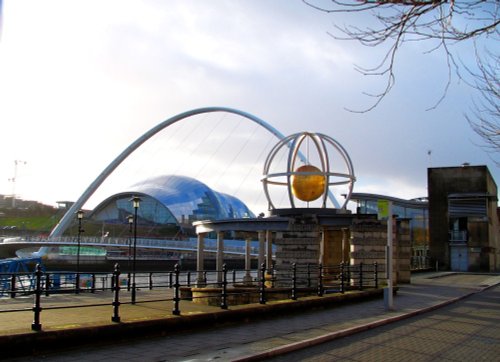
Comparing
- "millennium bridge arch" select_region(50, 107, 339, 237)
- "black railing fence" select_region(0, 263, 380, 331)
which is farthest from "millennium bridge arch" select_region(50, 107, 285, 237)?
"black railing fence" select_region(0, 263, 380, 331)

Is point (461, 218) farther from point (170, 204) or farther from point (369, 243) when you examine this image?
point (170, 204)

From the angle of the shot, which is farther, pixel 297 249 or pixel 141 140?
pixel 141 140

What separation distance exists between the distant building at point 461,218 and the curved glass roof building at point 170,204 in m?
58.2

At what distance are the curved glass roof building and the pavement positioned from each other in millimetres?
98488

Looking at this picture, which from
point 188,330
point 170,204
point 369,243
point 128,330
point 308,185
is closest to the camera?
point 128,330

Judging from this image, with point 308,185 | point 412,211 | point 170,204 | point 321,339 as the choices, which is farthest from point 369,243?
point 170,204

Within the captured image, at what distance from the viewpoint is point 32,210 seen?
170 metres

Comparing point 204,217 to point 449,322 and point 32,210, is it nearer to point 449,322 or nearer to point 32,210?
point 32,210

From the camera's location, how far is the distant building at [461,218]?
59.5 meters

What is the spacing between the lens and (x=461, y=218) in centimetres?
6166

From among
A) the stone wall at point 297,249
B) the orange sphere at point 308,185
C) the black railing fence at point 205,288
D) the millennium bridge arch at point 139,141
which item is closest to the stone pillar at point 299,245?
the stone wall at point 297,249

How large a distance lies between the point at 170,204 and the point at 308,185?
8916cm

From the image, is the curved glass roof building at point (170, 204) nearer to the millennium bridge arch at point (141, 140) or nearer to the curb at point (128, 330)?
the millennium bridge arch at point (141, 140)

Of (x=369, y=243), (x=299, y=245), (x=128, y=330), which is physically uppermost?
(x=369, y=243)
